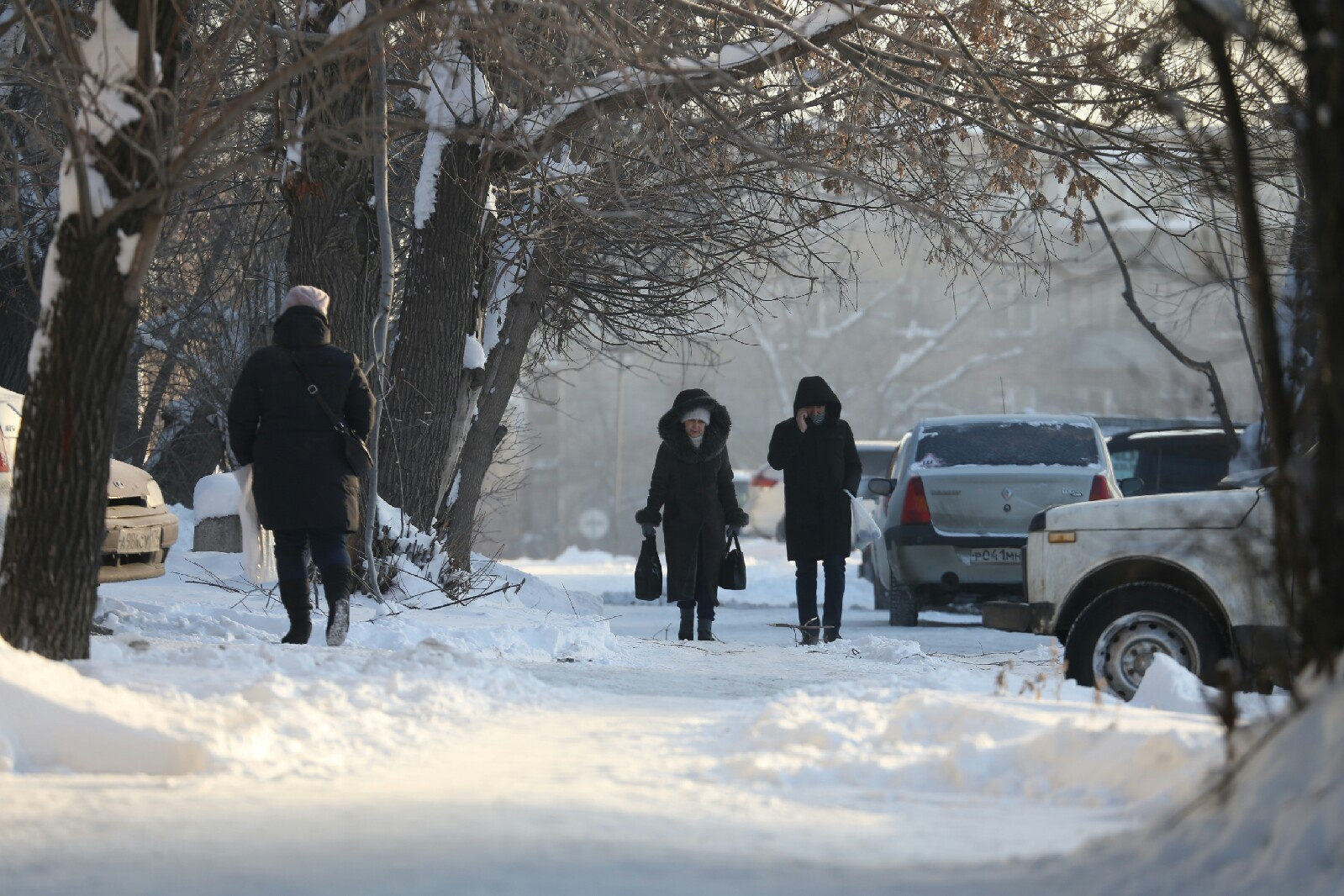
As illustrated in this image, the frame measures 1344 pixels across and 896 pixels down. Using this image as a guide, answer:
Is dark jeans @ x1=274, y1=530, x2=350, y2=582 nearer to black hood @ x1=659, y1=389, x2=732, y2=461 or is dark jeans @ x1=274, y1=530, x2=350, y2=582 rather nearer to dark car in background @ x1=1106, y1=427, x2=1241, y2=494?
black hood @ x1=659, y1=389, x2=732, y2=461

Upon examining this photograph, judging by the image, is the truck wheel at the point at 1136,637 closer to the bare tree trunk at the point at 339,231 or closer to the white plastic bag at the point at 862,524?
the white plastic bag at the point at 862,524

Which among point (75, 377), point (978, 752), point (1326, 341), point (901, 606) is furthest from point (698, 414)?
point (1326, 341)

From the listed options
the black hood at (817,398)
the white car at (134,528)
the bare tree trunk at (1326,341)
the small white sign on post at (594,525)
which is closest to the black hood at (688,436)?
the black hood at (817,398)

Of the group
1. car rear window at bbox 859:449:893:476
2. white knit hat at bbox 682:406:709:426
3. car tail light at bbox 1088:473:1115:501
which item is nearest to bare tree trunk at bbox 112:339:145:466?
car rear window at bbox 859:449:893:476

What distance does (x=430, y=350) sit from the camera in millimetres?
11969

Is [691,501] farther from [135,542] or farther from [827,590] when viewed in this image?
[135,542]

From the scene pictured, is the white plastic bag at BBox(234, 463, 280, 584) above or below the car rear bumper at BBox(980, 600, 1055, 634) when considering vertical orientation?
above

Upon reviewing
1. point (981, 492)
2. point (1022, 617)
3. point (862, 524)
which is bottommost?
point (1022, 617)

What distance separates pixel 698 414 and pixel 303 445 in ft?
14.0

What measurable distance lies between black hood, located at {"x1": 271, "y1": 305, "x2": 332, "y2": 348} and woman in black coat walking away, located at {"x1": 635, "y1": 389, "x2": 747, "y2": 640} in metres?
3.90

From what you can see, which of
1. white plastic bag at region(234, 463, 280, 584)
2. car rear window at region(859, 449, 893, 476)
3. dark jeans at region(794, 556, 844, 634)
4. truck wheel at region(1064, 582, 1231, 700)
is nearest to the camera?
truck wheel at region(1064, 582, 1231, 700)

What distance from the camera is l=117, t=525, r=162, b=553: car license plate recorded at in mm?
9148

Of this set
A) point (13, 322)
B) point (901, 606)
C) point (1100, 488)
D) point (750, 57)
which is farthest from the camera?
point (13, 322)

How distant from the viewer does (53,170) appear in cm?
1353
